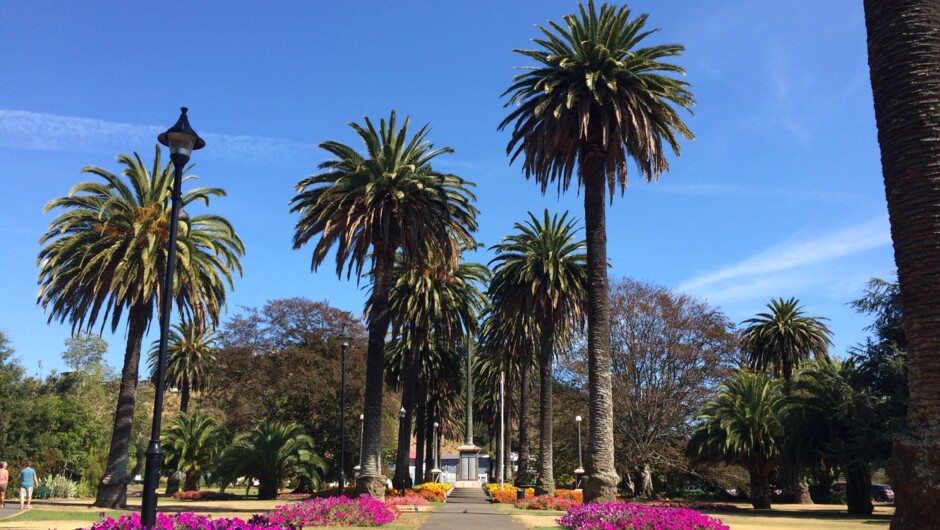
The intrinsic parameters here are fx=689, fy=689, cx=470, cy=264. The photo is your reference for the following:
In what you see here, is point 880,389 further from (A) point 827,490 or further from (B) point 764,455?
(A) point 827,490

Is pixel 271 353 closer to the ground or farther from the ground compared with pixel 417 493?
farther from the ground

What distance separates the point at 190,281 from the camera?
29.8 m

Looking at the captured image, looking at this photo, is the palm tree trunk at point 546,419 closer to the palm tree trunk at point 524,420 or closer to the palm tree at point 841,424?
the palm tree trunk at point 524,420

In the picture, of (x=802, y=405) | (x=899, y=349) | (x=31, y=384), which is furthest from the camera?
(x=31, y=384)

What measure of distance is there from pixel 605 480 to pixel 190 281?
63.0ft

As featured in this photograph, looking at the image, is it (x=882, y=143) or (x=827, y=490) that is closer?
(x=882, y=143)

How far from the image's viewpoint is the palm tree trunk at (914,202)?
959cm

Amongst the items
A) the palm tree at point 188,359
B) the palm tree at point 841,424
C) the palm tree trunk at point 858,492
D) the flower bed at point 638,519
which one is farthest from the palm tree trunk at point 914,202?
the palm tree at point 188,359

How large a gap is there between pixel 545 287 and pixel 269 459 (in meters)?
19.1

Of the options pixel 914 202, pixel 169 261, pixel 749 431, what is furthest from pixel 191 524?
pixel 749 431

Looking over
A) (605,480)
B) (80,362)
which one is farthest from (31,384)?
(605,480)

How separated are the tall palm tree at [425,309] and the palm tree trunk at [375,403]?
9.85 meters

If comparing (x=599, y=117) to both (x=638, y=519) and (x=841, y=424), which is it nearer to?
(x=638, y=519)

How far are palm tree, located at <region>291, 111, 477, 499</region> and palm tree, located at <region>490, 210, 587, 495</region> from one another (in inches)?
354
